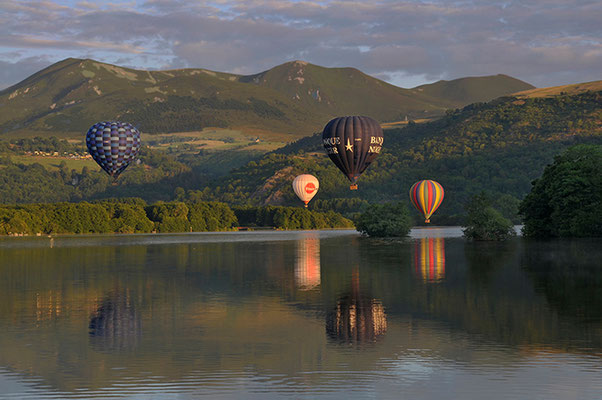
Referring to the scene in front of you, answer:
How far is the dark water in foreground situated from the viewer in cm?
2417

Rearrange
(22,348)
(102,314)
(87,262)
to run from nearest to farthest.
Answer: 1. (22,348)
2. (102,314)
3. (87,262)

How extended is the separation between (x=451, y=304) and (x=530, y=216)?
7038 centimetres

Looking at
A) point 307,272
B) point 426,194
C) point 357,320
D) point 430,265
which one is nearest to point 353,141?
point 426,194

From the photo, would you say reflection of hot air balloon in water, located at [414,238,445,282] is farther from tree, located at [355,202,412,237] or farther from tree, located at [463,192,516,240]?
tree, located at [355,202,412,237]

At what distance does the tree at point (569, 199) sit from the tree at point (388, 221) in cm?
4920

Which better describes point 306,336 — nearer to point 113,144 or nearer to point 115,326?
point 115,326

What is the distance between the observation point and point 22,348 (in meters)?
31.0

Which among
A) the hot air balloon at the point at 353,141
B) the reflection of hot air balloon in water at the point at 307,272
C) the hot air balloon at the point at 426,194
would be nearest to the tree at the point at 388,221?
the hot air balloon at the point at 353,141

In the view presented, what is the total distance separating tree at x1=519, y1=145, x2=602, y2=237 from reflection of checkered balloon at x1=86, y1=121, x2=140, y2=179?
84.7 metres

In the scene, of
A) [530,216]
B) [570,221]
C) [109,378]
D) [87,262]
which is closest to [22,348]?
[109,378]

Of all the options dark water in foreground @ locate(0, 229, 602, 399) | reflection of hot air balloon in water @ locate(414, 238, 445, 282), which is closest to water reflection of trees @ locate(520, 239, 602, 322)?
dark water in foreground @ locate(0, 229, 602, 399)

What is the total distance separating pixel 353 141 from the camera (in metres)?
149

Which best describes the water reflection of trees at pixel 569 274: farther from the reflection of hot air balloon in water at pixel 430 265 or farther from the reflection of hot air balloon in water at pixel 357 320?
the reflection of hot air balloon in water at pixel 357 320

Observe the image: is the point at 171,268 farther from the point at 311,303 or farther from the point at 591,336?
the point at 591,336
